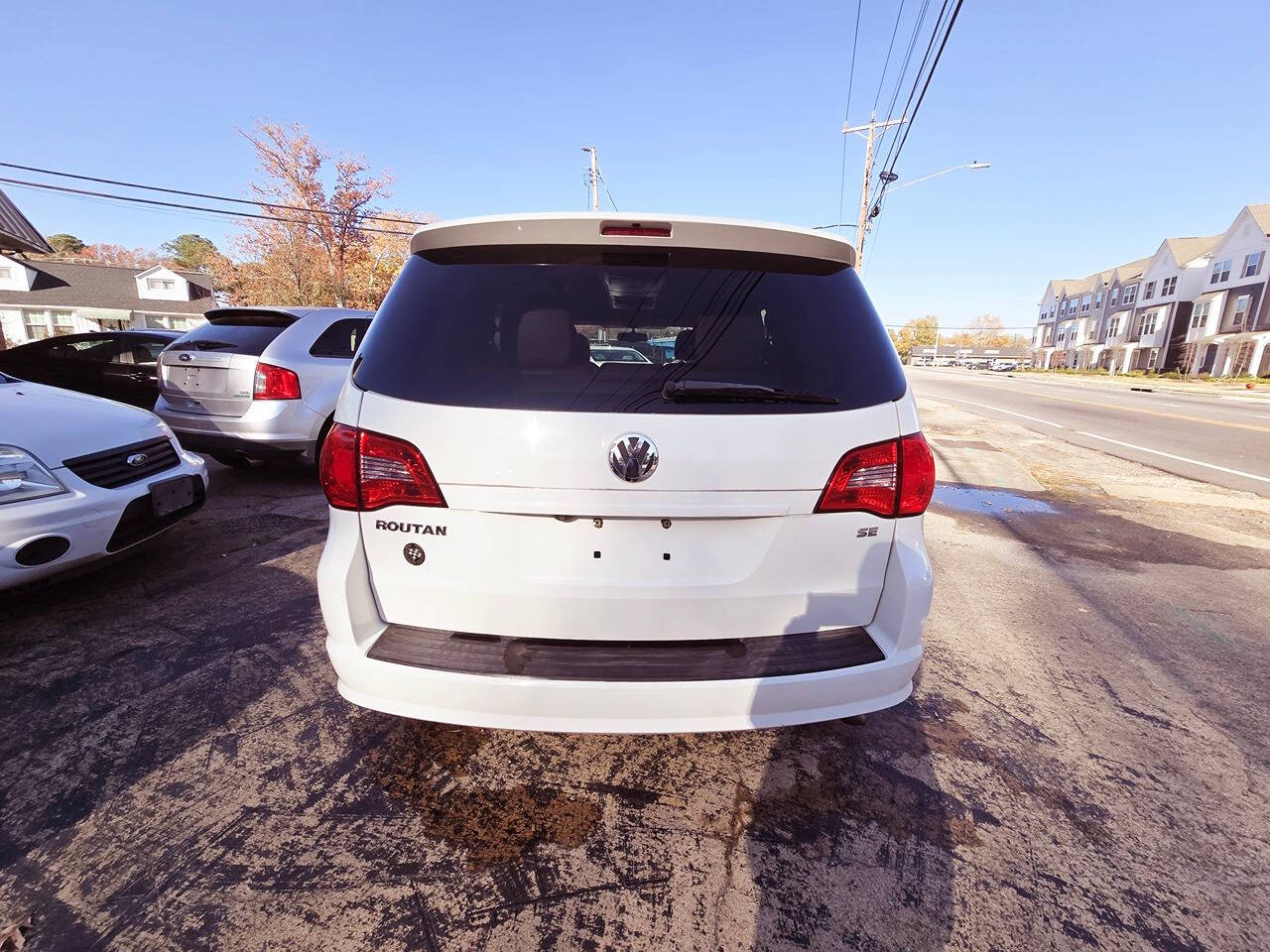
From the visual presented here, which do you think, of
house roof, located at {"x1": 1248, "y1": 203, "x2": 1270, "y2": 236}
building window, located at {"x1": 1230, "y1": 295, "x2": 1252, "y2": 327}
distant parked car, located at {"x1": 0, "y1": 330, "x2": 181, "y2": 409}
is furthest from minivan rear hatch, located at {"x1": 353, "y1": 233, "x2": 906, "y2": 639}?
building window, located at {"x1": 1230, "y1": 295, "x2": 1252, "y2": 327}

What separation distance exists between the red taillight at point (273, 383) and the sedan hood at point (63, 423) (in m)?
1.62

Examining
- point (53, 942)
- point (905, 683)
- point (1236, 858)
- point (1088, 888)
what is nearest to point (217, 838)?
point (53, 942)

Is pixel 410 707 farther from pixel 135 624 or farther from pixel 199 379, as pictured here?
pixel 199 379

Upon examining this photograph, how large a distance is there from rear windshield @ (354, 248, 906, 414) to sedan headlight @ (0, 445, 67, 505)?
243cm

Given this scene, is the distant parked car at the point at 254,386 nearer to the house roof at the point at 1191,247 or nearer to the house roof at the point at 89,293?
the house roof at the point at 89,293

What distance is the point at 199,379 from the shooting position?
5723mm

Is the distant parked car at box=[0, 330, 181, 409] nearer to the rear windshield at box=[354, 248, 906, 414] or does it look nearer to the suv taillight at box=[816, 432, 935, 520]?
the rear windshield at box=[354, 248, 906, 414]

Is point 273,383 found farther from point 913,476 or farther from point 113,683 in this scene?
point 913,476

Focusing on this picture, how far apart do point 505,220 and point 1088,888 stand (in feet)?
9.00

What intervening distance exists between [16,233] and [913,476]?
17.8 meters

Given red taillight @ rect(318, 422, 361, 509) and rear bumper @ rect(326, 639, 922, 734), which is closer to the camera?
rear bumper @ rect(326, 639, 922, 734)

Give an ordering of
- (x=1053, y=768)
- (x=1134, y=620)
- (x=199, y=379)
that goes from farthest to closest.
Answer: (x=199, y=379) < (x=1134, y=620) < (x=1053, y=768)

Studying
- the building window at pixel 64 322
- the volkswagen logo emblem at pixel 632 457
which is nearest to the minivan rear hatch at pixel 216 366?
the volkswagen logo emblem at pixel 632 457

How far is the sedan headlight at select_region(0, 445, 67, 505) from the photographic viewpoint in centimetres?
295
